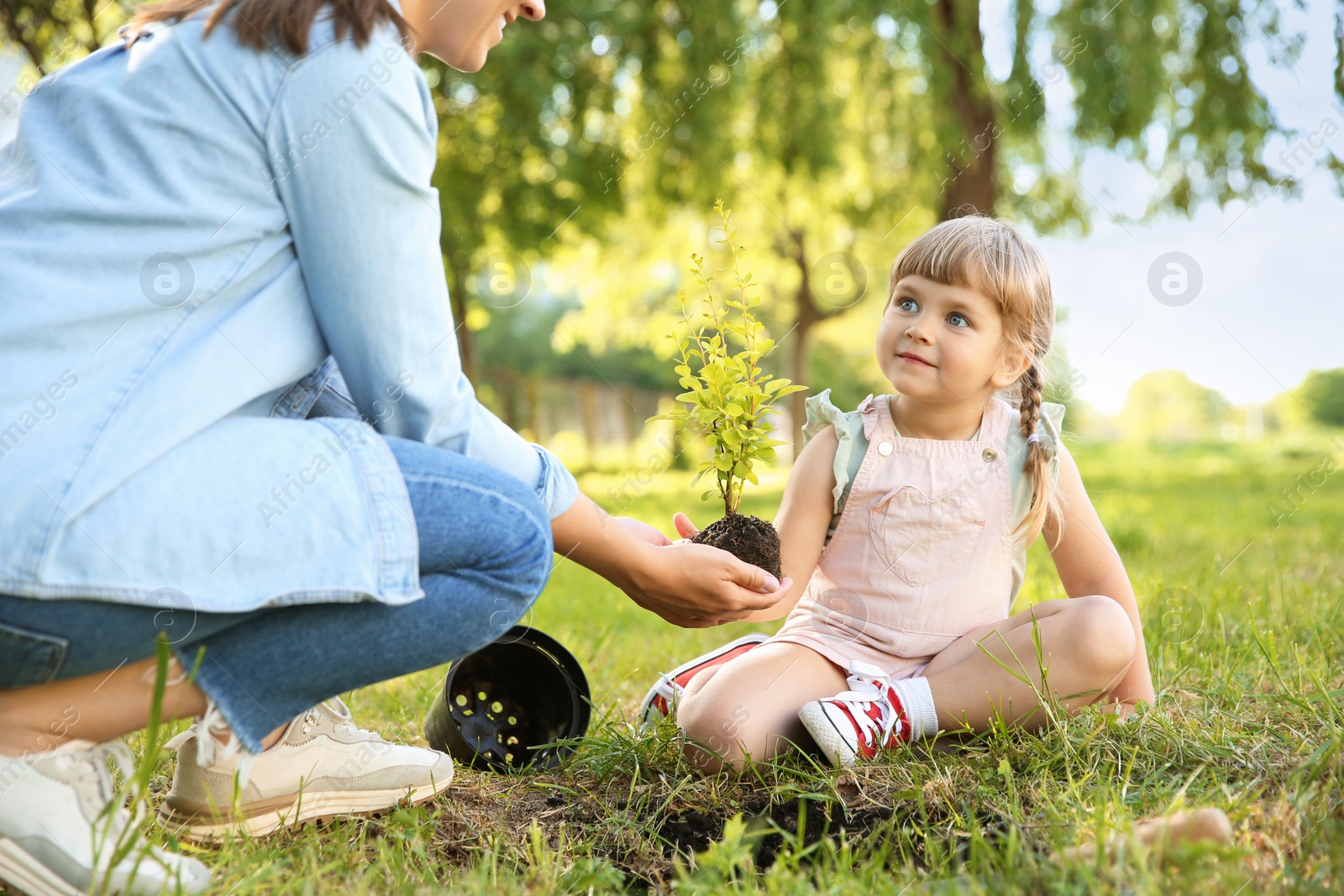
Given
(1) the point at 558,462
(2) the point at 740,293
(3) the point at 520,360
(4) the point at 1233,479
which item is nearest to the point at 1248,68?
(4) the point at 1233,479

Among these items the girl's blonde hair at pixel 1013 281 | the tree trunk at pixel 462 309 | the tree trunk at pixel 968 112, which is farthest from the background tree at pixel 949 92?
the girl's blonde hair at pixel 1013 281

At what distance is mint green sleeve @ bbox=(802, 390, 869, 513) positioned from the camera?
2.26 m

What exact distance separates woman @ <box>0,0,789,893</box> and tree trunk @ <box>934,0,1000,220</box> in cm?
685

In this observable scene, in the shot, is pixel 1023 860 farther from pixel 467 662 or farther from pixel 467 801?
pixel 467 662

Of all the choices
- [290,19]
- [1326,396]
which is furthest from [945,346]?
[1326,396]

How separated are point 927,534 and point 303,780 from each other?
1321 millimetres

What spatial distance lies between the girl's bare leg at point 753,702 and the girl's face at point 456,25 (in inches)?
48.3

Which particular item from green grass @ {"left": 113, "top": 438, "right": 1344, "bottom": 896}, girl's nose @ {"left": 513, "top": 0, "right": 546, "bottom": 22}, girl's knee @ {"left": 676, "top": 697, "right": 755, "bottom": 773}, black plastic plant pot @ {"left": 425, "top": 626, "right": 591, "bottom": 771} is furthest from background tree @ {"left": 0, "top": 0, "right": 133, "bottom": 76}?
girl's knee @ {"left": 676, "top": 697, "right": 755, "bottom": 773}

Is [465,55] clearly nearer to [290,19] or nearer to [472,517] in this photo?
[290,19]

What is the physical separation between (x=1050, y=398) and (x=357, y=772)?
1.87 metres

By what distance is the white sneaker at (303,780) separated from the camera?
160 centimetres

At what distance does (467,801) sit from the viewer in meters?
1.83

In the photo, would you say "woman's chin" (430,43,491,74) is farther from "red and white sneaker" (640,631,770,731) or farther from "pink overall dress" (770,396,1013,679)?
"red and white sneaker" (640,631,770,731)

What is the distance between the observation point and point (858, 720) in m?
1.91
